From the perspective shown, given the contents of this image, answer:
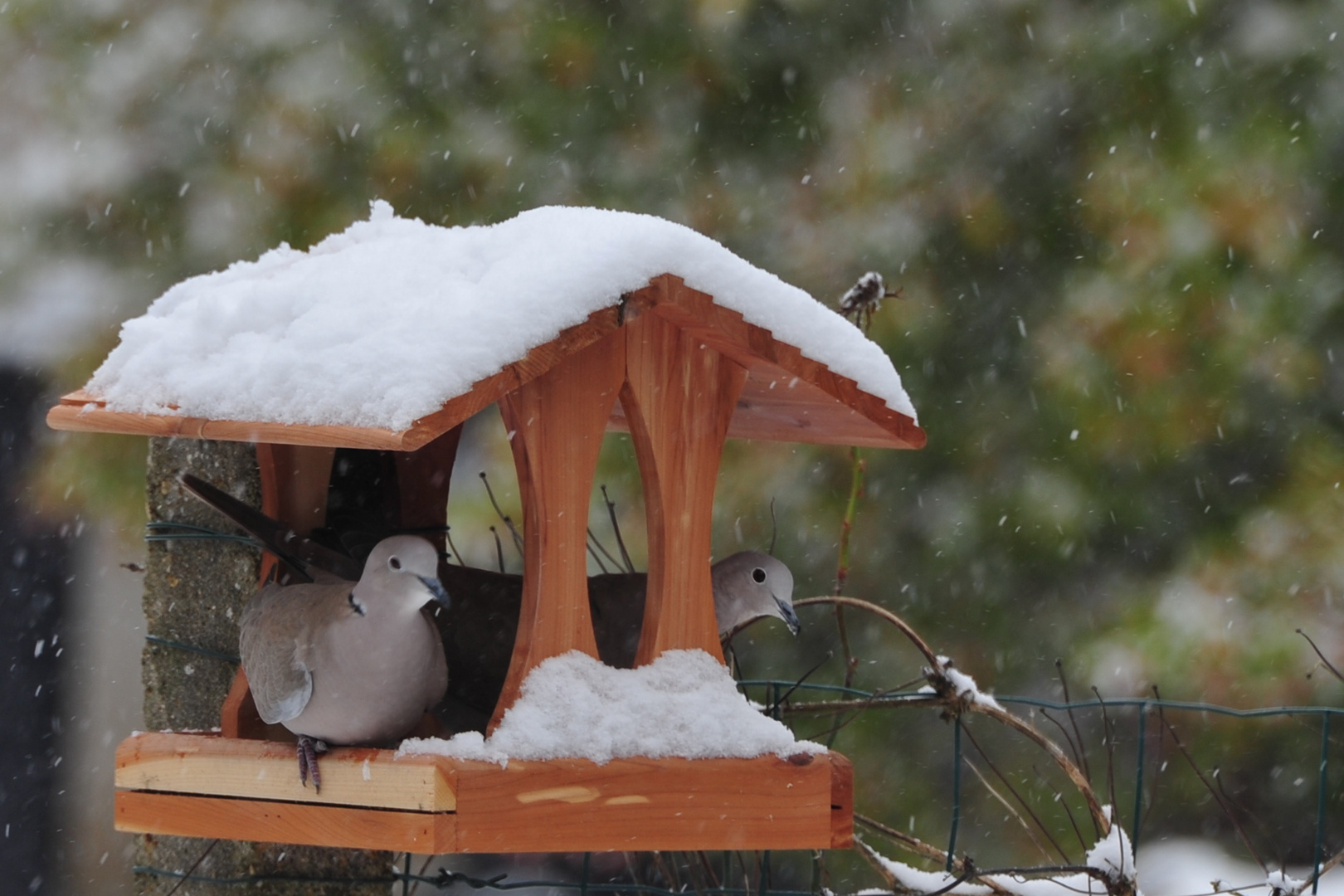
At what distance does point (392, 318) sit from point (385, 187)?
2.49 metres

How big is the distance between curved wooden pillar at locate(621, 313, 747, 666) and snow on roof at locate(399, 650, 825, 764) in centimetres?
6

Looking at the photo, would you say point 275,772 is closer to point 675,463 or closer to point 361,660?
point 361,660

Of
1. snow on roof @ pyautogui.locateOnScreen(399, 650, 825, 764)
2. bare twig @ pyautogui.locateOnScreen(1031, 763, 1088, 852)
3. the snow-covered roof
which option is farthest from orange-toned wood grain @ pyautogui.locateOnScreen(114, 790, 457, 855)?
bare twig @ pyautogui.locateOnScreen(1031, 763, 1088, 852)

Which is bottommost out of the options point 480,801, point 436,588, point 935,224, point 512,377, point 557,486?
point 480,801

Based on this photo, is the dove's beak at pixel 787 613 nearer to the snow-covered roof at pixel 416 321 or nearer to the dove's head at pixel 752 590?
the dove's head at pixel 752 590

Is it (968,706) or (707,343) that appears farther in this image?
(968,706)

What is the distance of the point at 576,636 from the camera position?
2.23 meters

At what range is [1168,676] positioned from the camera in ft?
13.6

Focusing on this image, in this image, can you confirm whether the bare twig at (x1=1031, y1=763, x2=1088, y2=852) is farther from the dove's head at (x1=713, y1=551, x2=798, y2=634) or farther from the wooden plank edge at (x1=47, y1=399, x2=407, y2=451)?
the wooden plank edge at (x1=47, y1=399, x2=407, y2=451)

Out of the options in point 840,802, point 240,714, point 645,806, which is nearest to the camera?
point 645,806

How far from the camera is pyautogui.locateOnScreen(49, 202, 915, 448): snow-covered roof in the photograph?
1940mm

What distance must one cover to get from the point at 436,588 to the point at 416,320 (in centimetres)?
43

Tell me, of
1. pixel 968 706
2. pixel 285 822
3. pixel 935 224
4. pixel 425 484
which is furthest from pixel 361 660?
pixel 935 224

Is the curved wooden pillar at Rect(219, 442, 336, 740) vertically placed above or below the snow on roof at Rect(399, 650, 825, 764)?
above
